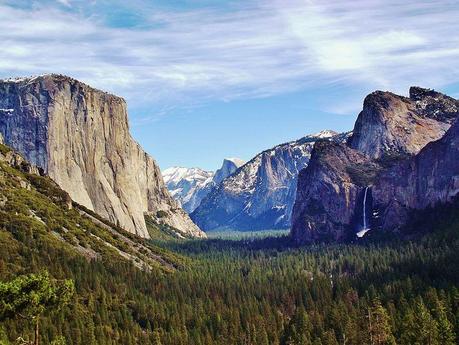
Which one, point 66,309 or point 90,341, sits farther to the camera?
point 66,309

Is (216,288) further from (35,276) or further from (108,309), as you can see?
(35,276)

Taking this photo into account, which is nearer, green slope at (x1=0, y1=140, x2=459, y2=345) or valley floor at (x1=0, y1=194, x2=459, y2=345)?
valley floor at (x1=0, y1=194, x2=459, y2=345)

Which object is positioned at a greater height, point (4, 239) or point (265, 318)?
point (4, 239)

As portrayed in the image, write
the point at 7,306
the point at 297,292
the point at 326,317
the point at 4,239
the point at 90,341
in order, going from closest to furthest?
the point at 7,306, the point at 90,341, the point at 326,317, the point at 4,239, the point at 297,292

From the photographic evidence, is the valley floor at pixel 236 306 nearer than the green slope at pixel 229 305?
Yes

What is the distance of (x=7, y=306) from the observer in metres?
50.7

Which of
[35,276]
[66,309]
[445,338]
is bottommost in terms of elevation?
[445,338]

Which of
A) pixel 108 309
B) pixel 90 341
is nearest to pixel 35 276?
pixel 90 341

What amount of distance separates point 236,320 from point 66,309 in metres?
42.6

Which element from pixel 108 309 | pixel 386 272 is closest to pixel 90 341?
pixel 108 309

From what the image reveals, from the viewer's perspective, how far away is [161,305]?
162 metres

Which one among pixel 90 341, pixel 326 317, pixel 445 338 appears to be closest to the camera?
pixel 445 338

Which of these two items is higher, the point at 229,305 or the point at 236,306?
the point at 229,305

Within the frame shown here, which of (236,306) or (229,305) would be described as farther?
(229,305)
